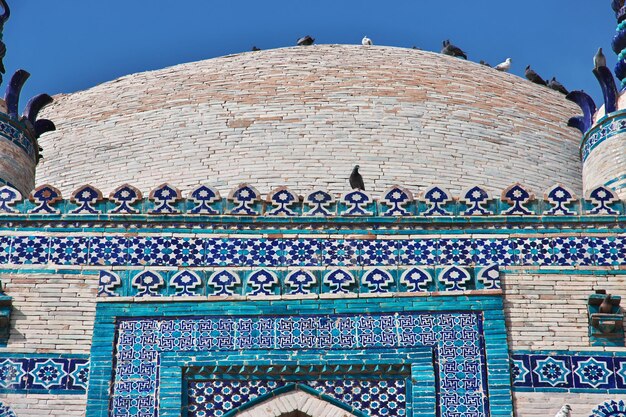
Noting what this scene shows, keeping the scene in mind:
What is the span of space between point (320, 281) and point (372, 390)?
700 mm

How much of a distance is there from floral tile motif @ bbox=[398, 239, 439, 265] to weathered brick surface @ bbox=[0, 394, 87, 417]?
1.83 metres

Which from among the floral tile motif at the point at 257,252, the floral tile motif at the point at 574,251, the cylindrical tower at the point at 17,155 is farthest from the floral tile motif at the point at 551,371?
the cylindrical tower at the point at 17,155

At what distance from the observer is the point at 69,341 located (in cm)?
861

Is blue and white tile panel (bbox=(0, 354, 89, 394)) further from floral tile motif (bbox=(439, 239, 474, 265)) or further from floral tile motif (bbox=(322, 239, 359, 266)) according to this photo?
floral tile motif (bbox=(439, 239, 474, 265))

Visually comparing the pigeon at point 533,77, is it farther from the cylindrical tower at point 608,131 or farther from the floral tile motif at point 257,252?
the floral tile motif at point 257,252

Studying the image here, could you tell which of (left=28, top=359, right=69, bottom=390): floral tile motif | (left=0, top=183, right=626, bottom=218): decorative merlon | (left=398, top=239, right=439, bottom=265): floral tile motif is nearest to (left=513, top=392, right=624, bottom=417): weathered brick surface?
(left=398, top=239, right=439, bottom=265): floral tile motif

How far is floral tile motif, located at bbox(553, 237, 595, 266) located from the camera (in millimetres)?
8938

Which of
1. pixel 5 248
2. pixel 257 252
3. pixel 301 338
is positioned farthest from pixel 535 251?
pixel 5 248

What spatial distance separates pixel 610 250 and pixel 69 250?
286 centimetres

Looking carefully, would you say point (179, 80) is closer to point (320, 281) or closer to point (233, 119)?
point (233, 119)

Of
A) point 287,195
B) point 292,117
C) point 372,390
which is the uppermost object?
point 292,117

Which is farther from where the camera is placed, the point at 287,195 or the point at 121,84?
the point at 121,84

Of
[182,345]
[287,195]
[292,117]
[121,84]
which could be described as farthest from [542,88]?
[182,345]

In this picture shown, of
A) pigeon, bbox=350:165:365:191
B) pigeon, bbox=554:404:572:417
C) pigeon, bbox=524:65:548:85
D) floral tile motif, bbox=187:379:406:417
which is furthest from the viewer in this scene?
pigeon, bbox=524:65:548:85
